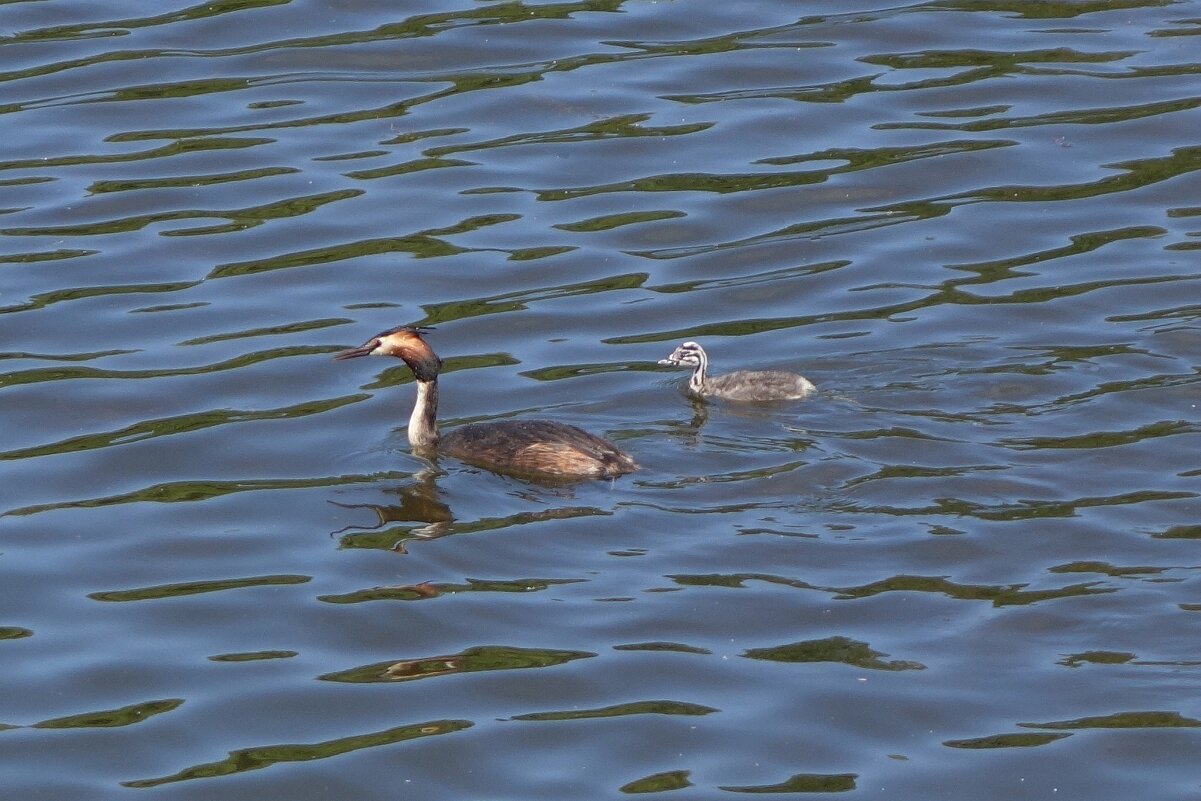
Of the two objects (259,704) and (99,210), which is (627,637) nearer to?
(259,704)

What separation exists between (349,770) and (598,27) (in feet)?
40.1

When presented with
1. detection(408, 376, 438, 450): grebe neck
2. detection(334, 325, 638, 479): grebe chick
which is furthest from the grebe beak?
detection(408, 376, 438, 450): grebe neck

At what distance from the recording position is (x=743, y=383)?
13.7m

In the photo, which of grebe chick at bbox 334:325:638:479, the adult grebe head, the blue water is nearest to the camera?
the blue water

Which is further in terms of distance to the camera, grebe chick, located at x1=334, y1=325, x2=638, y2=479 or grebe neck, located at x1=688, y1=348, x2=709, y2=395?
grebe neck, located at x1=688, y1=348, x2=709, y2=395

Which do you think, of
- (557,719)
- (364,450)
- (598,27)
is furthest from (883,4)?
(557,719)

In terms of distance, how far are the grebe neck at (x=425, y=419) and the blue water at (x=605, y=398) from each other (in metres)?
0.12

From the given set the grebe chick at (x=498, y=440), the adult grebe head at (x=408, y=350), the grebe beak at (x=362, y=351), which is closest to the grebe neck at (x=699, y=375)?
the grebe chick at (x=498, y=440)

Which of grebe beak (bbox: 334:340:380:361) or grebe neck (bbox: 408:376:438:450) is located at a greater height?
grebe beak (bbox: 334:340:380:361)

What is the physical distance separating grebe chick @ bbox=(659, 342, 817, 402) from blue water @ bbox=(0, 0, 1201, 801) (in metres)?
0.18

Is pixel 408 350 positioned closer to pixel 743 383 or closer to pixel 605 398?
pixel 605 398

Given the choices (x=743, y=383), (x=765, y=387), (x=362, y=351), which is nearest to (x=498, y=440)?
(x=362, y=351)

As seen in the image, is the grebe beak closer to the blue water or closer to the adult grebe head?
the adult grebe head

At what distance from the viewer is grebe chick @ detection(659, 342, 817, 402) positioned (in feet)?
44.5
